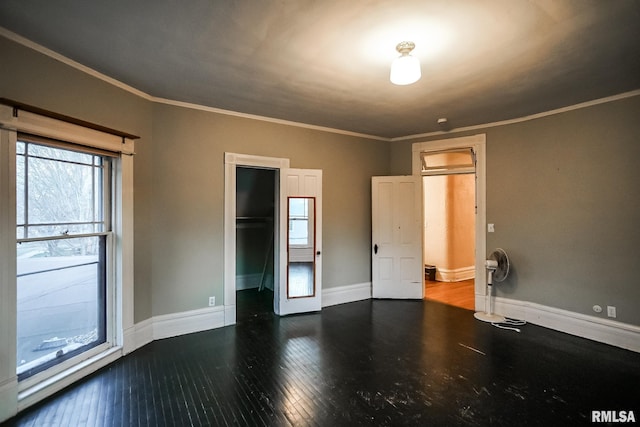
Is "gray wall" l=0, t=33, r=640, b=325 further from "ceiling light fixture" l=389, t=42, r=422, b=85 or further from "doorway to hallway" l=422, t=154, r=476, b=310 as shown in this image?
"ceiling light fixture" l=389, t=42, r=422, b=85

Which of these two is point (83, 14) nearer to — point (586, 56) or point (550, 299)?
point (586, 56)

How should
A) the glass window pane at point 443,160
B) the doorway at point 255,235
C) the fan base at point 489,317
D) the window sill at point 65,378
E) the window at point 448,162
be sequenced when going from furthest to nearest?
the doorway at point 255,235 < the glass window pane at point 443,160 < the window at point 448,162 < the fan base at point 489,317 < the window sill at point 65,378

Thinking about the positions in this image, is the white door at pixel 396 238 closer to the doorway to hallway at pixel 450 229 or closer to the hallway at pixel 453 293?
the hallway at pixel 453 293

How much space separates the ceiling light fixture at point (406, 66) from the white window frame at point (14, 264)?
104 inches

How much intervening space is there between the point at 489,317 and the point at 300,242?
2755mm

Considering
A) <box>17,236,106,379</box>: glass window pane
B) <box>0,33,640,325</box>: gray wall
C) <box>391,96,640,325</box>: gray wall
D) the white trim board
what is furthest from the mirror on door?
<box>391,96,640,325</box>: gray wall

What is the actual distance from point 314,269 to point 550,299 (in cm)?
306

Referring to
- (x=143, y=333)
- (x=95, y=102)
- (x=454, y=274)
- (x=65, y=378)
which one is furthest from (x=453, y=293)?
Result: (x=95, y=102)

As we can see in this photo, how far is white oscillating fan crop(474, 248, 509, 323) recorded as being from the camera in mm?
4230

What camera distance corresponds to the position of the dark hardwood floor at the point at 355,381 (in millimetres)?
2252

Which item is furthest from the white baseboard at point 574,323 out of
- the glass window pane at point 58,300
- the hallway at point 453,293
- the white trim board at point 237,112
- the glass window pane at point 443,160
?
the glass window pane at point 58,300

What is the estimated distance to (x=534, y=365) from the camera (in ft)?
9.90

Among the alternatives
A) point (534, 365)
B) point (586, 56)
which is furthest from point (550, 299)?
point (586, 56)

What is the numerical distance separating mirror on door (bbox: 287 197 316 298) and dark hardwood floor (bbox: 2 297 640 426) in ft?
2.40
